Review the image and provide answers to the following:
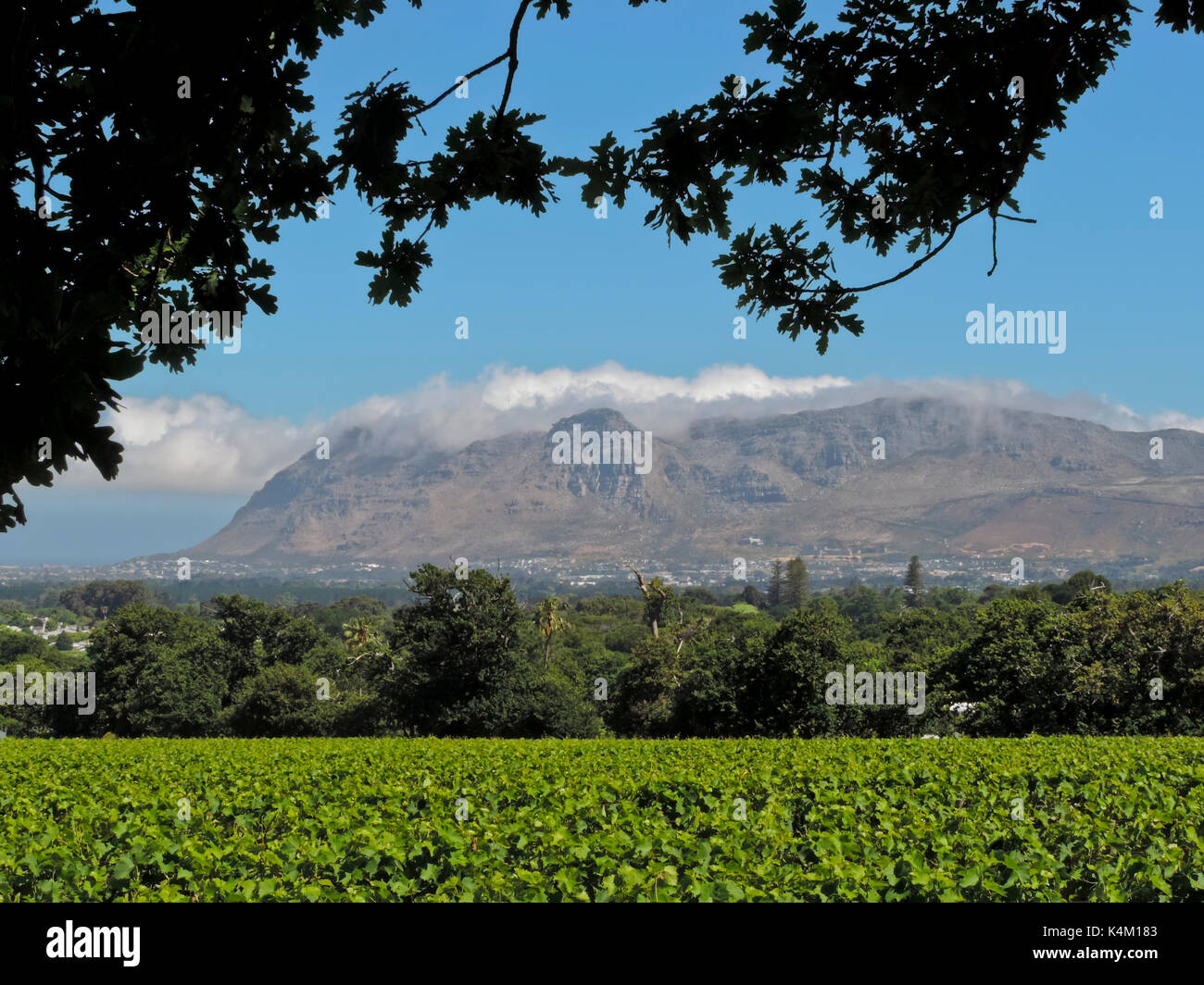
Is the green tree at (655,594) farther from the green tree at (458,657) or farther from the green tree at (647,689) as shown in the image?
the green tree at (458,657)

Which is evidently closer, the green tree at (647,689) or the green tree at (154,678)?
the green tree at (647,689)

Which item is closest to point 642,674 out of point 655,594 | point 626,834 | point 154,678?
point 655,594

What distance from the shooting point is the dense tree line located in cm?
4338

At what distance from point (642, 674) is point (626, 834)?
174ft

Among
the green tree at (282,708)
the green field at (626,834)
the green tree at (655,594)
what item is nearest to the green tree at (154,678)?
the green tree at (282,708)

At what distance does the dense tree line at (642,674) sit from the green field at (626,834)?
31.8 meters

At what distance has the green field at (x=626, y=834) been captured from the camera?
667cm

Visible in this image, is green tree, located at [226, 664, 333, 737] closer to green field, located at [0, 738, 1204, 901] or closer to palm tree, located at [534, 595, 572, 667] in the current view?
palm tree, located at [534, 595, 572, 667]

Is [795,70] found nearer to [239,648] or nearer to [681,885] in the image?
[681,885]

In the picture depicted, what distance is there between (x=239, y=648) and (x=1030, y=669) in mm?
58779

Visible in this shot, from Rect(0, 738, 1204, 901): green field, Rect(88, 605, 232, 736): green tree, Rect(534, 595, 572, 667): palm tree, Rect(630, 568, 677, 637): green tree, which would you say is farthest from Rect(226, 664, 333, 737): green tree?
Rect(0, 738, 1204, 901): green field

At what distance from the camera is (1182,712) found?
135ft
